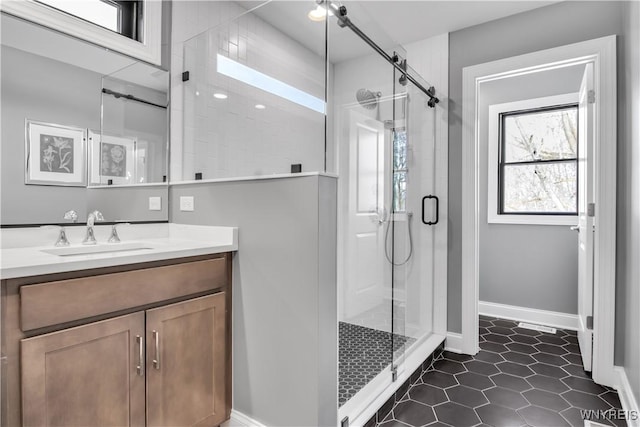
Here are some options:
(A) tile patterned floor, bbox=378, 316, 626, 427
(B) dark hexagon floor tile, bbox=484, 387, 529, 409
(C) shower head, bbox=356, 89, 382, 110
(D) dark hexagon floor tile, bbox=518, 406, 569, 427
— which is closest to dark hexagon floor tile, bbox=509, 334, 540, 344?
(A) tile patterned floor, bbox=378, 316, 626, 427

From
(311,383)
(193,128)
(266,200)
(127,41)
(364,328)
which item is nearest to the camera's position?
(311,383)

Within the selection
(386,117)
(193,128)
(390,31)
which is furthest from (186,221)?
(390,31)

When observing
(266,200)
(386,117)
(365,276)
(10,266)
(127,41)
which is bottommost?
(365,276)

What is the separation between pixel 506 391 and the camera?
215cm

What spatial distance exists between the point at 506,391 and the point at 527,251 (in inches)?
72.0

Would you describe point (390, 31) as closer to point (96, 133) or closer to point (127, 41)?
point (127, 41)

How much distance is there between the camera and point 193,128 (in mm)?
2066

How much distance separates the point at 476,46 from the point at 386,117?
47.5 inches

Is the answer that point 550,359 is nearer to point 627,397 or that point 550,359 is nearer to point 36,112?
point 627,397

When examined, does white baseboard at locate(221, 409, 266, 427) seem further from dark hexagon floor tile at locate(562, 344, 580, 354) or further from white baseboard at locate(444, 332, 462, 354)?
dark hexagon floor tile at locate(562, 344, 580, 354)

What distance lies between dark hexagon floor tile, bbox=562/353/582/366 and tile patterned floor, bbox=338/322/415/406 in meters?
1.23

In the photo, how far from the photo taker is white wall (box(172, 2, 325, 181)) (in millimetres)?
1592

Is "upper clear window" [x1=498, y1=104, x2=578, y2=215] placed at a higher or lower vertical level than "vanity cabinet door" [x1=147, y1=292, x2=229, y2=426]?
higher

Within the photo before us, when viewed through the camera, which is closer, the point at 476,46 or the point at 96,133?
the point at 96,133
